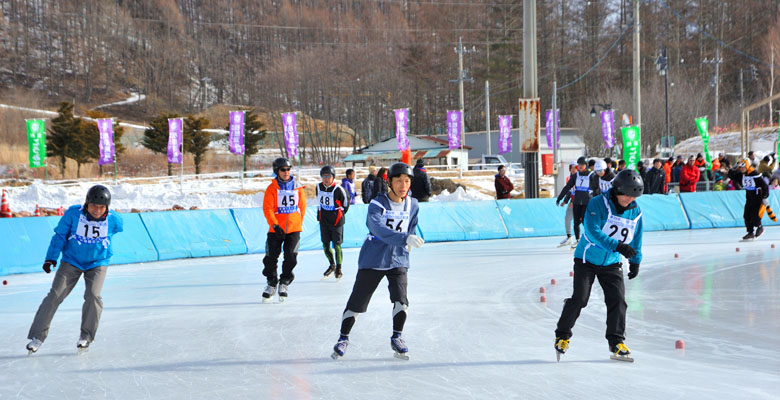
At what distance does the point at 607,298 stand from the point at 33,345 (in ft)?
15.4

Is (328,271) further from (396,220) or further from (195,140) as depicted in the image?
(195,140)

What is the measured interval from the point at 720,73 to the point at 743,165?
6562 centimetres

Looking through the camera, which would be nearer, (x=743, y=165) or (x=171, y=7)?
(x=743, y=165)

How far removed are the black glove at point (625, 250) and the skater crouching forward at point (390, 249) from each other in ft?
4.96

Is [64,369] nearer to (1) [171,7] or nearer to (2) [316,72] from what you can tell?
(2) [316,72]

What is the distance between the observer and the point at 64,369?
5598mm

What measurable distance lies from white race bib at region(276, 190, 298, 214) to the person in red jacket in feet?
51.7

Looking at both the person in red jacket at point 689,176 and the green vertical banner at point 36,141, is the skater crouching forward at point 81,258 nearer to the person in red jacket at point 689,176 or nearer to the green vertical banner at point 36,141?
the person in red jacket at point 689,176

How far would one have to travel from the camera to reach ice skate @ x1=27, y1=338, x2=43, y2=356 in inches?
239

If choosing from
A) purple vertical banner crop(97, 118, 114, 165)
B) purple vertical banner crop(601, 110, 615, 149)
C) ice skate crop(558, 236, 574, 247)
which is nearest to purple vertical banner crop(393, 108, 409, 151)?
purple vertical banner crop(601, 110, 615, 149)

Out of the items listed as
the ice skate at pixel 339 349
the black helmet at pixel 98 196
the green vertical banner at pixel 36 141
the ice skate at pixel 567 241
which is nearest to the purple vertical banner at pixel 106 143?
the green vertical banner at pixel 36 141

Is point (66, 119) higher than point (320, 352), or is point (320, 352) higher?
point (66, 119)

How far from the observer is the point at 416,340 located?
6414mm

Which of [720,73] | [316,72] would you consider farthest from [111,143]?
[720,73]
